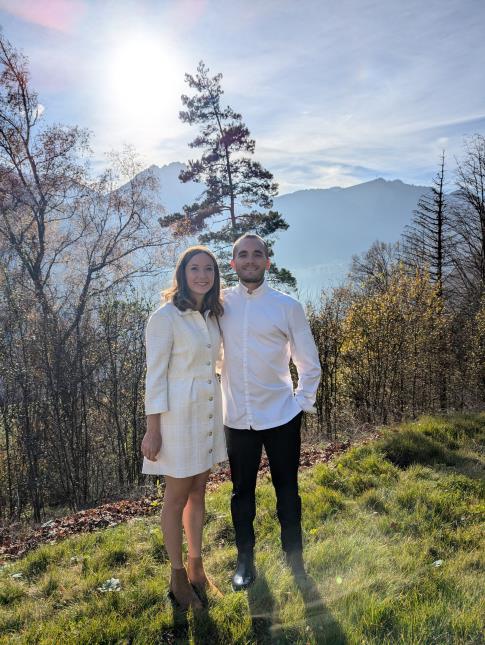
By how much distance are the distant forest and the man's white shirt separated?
7.33 m

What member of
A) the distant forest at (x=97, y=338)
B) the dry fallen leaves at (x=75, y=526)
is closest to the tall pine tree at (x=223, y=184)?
the distant forest at (x=97, y=338)

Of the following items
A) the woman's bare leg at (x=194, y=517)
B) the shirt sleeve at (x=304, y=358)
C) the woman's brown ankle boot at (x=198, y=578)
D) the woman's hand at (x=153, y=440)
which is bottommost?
the woman's brown ankle boot at (x=198, y=578)

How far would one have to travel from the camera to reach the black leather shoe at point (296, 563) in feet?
9.31

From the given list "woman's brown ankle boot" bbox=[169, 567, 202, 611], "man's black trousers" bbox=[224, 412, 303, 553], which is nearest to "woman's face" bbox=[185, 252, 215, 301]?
"man's black trousers" bbox=[224, 412, 303, 553]

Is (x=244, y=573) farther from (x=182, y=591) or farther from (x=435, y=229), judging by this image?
(x=435, y=229)

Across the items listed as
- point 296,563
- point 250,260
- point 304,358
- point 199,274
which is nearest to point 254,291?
point 250,260

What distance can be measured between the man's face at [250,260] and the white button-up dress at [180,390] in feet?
1.50

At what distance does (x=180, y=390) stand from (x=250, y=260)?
3.07 ft

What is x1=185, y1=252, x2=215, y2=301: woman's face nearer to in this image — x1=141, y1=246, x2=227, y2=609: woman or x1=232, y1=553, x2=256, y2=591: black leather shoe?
x1=141, y1=246, x2=227, y2=609: woman

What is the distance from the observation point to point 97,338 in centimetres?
1173

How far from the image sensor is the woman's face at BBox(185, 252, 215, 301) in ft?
8.79

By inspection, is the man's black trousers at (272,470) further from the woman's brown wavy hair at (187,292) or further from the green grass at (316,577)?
the woman's brown wavy hair at (187,292)

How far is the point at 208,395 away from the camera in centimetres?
263

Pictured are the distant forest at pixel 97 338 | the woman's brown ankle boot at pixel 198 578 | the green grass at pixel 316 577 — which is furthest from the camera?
the distant forest at pixel 97 338
